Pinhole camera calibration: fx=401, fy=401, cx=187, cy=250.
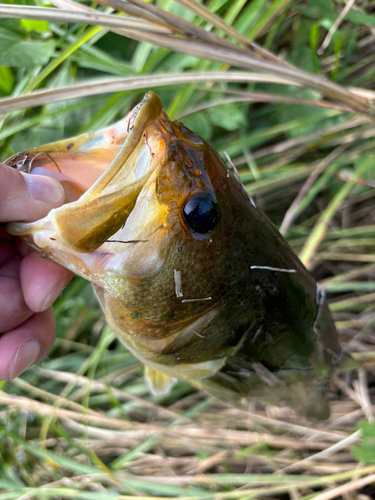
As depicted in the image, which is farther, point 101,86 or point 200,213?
point 101,86

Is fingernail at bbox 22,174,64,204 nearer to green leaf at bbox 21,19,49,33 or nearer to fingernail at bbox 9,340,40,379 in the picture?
fingernail at bbox 9,340,40,379

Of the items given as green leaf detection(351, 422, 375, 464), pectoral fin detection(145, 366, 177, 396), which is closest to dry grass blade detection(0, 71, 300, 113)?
pectoral fin detection(145, 366, 177, 396)

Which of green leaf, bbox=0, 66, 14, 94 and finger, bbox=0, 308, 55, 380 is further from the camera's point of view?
green leaf, bbox=0, 66, 14, 94

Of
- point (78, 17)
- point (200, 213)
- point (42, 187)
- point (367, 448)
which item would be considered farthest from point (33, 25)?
point (367, 448)

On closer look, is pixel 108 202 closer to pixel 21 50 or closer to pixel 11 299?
pixel 11 299

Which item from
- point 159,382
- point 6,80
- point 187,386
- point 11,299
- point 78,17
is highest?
point 78,17

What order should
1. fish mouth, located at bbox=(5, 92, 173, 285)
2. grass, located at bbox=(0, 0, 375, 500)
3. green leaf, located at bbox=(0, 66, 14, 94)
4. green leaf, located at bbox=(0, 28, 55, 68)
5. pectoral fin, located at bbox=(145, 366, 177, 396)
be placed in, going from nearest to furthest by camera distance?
fish mouth, located at bbox=(5, 92, 173, 285) → green leaf, located at bbox=(0, 28, 55, 68) → pectoral fin, located at bbox=(145, 366, 177, 396) → green leaf, located at bbox=(0, 66, 14, 94) → grass, located at bbox=(0, 0, 375, 500)

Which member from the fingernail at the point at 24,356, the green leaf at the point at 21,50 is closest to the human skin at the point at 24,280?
the fingernail at the point at 24,356
